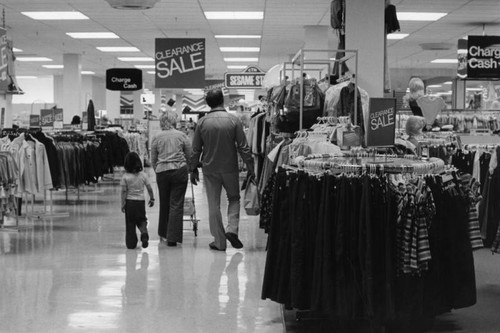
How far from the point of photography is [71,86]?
21.3 metres

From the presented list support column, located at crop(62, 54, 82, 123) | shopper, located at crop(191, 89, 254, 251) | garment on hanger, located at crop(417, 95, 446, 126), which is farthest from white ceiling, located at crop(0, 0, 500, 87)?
shopper, located at crop(191, 89, 254, 251)

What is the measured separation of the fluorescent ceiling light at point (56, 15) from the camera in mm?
14281

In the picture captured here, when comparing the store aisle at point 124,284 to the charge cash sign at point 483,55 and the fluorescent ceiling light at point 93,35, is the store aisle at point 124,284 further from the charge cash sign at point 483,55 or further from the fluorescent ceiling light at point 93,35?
the fluorescent ceiling light at point 93,35

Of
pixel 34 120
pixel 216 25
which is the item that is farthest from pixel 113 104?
pixel 216 25

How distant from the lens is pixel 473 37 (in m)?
13.9

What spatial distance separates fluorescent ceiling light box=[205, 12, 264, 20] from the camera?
14.2 m

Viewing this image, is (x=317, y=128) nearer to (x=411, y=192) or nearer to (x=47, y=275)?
(x=411, y=192)

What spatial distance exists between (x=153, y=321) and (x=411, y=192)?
6.75ft

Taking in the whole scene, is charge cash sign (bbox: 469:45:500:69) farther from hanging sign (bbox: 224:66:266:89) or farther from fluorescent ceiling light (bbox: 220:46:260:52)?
fluorescent ceiling light (bbox: 220:46:260:52)

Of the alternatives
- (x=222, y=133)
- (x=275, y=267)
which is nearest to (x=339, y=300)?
(x=275, y=267)

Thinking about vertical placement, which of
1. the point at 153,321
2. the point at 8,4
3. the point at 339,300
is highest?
the point at 8,4

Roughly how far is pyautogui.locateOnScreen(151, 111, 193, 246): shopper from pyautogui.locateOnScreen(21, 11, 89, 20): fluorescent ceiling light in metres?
6.76

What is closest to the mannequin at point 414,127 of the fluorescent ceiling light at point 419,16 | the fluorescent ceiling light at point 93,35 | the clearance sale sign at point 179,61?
the fluorescent ceiling light at point 419,16

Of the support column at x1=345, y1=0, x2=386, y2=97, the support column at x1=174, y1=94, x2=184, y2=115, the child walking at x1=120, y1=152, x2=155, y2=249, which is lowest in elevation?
the child walking at x1=120, y1=152, x2=155, y2=249
